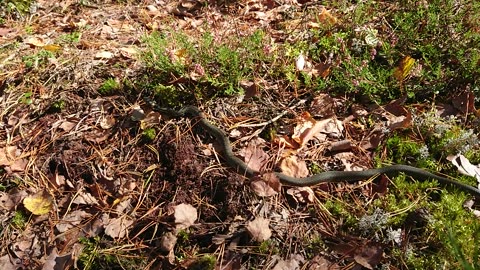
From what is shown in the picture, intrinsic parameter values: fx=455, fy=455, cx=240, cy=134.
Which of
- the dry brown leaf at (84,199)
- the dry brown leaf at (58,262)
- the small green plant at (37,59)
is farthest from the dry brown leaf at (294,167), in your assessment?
the small green plant at (37,59)

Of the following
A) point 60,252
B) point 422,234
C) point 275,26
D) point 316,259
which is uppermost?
point 275,26

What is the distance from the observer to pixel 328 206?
3.06m

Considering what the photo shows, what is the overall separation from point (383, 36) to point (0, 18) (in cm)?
394

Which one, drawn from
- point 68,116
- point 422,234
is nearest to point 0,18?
point 68,116

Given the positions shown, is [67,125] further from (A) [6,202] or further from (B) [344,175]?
(B) [344,175]

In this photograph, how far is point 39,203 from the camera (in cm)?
322

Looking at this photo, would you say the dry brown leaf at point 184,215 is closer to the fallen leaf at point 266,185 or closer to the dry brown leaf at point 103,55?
the fallen leaf at point 266,185

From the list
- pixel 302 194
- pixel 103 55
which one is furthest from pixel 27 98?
pixel 302 194

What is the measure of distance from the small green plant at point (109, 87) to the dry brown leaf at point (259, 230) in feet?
5.71

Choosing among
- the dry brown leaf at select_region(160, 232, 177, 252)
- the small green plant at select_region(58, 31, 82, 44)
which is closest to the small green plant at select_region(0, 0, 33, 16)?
the small green plant at select_region(58, 31, 82, 44)

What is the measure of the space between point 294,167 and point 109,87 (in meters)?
1.72

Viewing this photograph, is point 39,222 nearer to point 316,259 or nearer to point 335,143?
point 316,259

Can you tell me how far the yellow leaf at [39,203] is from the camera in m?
3.19

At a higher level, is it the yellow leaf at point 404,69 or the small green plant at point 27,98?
the yellow leaf at point 404,69
